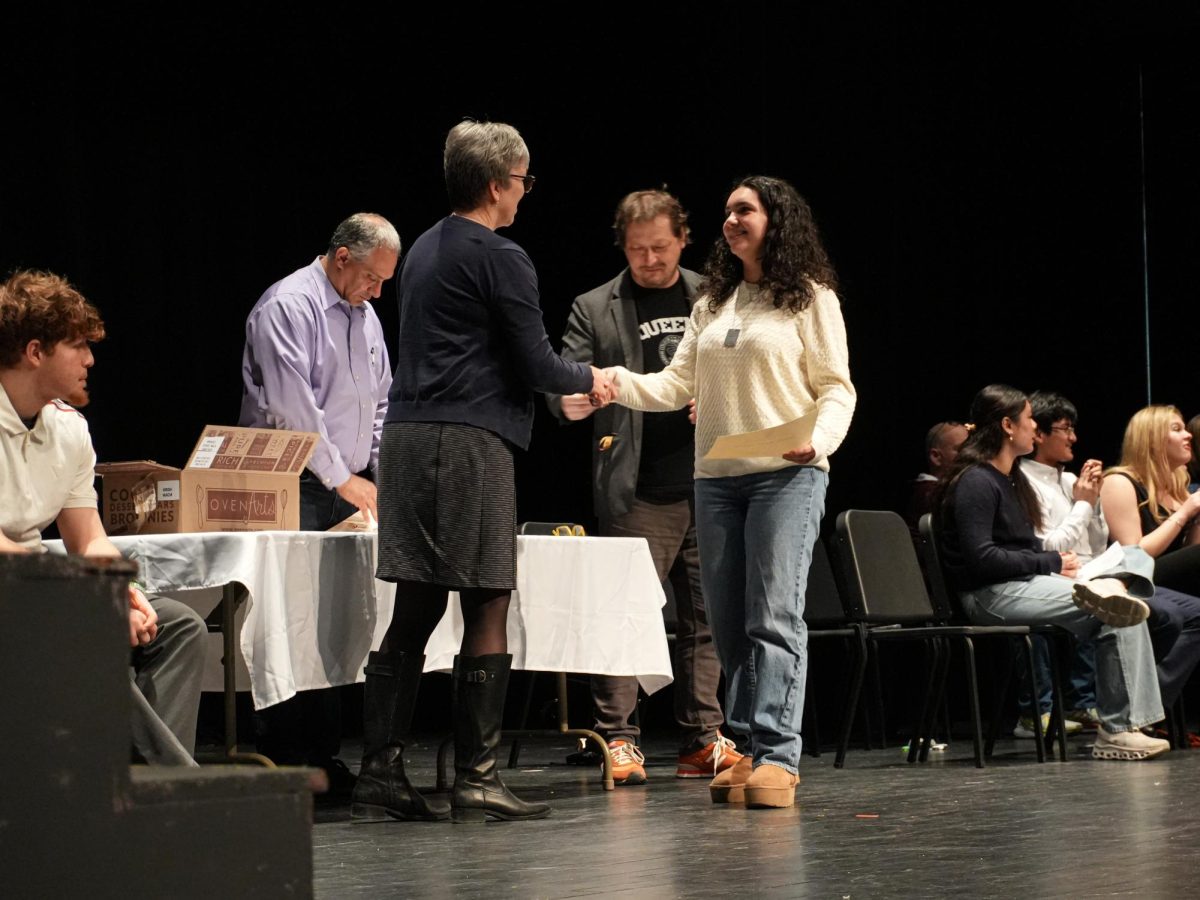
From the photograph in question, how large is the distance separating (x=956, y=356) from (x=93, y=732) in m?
6.40

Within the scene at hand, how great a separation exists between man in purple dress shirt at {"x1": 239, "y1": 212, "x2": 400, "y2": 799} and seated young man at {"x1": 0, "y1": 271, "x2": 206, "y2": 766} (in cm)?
93

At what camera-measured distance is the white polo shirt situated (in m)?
2.82

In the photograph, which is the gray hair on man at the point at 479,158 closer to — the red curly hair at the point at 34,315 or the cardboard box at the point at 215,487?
the cardboard box at the point at 215,487

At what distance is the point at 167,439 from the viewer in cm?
538

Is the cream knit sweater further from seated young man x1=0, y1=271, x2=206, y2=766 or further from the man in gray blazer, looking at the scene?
seated young man x1=0, y1=271, x2=206, y2=766

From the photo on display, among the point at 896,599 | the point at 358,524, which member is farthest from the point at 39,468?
the point at 896,599

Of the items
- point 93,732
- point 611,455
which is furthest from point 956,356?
point 93,732

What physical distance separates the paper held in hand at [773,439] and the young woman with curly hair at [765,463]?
26mm

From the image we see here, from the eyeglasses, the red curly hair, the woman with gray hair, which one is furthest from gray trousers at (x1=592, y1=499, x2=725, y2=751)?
the red curly hair

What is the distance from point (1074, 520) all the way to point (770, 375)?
2.56 m

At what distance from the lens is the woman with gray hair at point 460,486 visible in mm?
3184

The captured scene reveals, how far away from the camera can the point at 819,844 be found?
279 centimetres

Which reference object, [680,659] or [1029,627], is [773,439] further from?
[1029,627]

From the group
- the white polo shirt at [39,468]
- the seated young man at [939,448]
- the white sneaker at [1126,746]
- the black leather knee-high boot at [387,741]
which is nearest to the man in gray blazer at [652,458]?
the black leather knee-high boot at [387,741]
